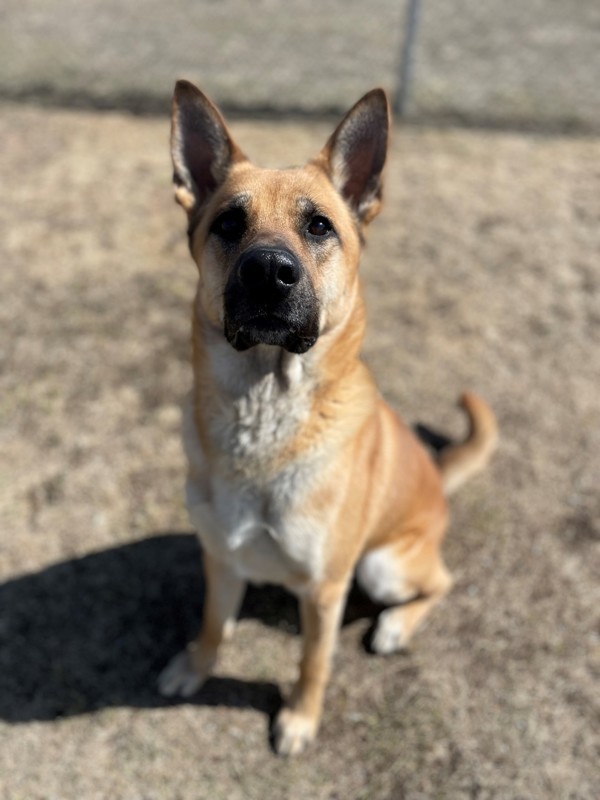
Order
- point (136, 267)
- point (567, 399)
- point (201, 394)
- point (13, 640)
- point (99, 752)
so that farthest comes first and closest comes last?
point (136, 267) < point (567, 399) < point (13, 640) < point (99, 752) < point (201, 394)

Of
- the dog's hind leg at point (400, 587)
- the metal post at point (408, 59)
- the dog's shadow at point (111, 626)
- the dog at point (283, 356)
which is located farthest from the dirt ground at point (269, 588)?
the metal post at point (408, 59)

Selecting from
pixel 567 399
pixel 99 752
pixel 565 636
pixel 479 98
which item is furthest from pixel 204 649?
pixel 479 98

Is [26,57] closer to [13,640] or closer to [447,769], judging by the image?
[13,640]

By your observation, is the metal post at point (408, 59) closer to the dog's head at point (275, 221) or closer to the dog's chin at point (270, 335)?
the dog's head at point (275, 221)

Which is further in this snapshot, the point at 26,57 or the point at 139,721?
the point at 26,57

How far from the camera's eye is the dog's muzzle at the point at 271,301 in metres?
2.28

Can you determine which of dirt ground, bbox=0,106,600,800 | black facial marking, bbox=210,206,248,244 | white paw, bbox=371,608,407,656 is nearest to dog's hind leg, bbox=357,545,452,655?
white paw, bbox=371,608,407,656

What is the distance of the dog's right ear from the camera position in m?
2.66

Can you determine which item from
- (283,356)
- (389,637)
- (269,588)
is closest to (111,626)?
(269,588)

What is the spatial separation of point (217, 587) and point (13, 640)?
121 centimetres

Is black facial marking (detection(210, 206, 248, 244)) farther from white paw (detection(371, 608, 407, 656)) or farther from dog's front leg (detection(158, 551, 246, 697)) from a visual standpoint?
white paw (detection(371, 608, 407, 656))

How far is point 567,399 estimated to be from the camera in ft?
16.0

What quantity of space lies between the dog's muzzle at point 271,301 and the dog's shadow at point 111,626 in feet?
6.43

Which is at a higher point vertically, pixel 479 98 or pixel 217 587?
pixel 479 98
